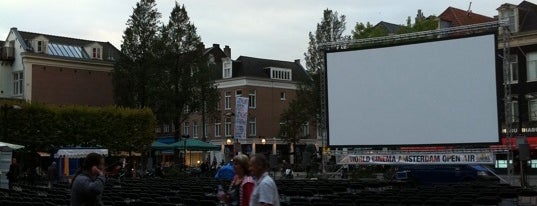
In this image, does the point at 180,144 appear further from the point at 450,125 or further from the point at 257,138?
the point at 257,138

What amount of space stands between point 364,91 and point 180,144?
1252 cm

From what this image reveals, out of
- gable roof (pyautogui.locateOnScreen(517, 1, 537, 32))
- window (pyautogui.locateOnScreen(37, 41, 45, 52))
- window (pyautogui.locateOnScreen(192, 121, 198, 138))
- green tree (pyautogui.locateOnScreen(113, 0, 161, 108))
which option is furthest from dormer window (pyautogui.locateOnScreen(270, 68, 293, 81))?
gable roof (pyautogui.locateOnScreen(517, 1, 537, 32))

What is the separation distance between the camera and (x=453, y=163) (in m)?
25.6

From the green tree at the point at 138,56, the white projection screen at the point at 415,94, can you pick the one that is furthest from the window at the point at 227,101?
the white projection screen at the point at 415,94

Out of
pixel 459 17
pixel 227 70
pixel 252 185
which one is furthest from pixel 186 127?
pixel 252 185

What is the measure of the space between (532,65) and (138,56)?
85.3ft

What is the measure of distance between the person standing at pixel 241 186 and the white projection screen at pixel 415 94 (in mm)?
18770

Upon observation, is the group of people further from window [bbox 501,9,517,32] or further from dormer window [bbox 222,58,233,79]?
dormer window [bbox 222,58,233,79]

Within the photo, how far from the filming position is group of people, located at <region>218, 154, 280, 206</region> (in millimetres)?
6602

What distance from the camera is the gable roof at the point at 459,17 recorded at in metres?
48.1

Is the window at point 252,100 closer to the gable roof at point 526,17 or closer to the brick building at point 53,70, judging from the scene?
the brick building at point 53,70

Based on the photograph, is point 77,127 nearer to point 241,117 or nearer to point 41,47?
point 241,117

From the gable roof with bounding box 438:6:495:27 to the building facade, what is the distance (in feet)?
53.6

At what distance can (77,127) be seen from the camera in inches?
1574
